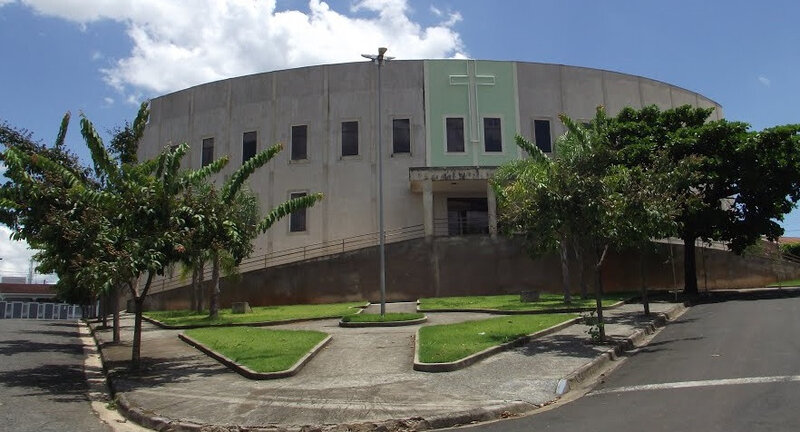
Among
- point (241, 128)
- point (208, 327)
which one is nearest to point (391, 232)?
point (241, 128)

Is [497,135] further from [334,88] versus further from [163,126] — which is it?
[163,126]

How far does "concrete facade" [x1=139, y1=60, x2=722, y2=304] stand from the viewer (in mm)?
34969

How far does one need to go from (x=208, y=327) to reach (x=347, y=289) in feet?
36.1

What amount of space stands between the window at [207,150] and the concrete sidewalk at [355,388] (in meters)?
24.3

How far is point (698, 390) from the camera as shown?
8.80 metres

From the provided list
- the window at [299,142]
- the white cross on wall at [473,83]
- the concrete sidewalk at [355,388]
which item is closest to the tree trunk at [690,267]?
the white cross on wall at [473,83]

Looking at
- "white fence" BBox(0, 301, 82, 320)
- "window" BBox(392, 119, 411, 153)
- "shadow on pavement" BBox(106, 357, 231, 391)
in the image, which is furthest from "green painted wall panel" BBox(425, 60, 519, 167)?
"white fence" BBox(0, 301, 82, 320)

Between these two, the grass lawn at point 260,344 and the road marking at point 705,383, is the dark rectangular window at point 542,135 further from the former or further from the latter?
the road marking at point 705,383

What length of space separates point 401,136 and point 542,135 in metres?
8.28

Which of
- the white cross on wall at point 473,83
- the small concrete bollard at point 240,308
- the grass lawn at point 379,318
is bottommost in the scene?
the grass lawn at point 379,318

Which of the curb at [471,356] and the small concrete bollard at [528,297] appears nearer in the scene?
the curb at [471,356]

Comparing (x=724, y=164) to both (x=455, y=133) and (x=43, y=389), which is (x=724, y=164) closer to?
(x=455, y=133)

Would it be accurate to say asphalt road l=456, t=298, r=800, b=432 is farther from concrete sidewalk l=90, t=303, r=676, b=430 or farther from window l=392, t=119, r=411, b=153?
window l=392, t=119, r=411, b=153

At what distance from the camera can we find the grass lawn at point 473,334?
12.2m
